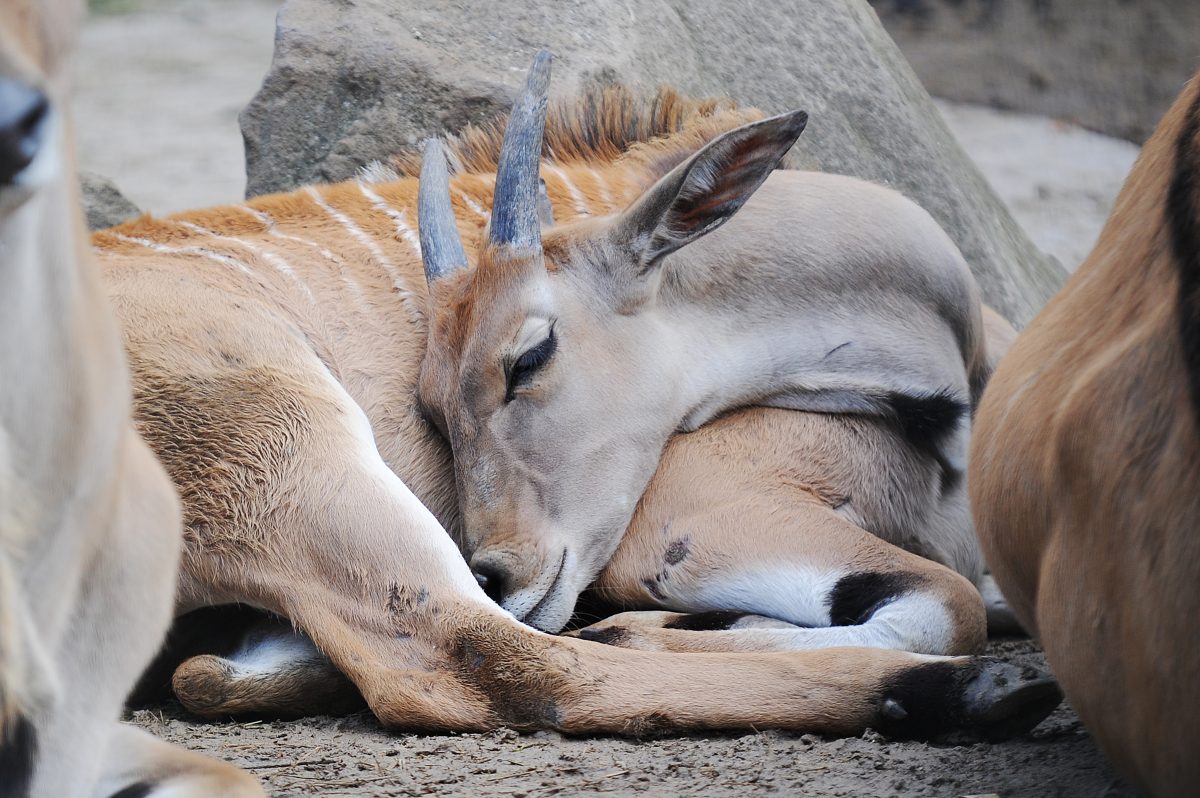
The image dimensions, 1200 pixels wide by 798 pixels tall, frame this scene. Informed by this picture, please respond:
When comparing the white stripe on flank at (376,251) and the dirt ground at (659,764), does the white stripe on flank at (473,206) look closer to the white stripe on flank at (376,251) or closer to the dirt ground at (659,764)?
the white stripe on flank at (376,251)

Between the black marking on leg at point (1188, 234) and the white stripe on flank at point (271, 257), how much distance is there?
6.12 feet

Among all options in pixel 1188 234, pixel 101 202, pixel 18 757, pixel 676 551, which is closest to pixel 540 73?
pixel 676 551

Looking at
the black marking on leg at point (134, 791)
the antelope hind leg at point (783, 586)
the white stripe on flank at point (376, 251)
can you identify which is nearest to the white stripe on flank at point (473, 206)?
the white stripe on flank at point (376, 251)

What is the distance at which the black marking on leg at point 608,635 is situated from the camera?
8.91 ft

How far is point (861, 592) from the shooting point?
2.77 m

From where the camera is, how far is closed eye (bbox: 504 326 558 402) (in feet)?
9.57

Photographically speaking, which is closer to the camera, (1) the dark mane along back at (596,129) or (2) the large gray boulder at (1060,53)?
(1) the dark mane along back at (596,129)

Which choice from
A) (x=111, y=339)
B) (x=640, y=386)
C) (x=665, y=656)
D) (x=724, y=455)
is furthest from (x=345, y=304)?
(x=111, y=339)

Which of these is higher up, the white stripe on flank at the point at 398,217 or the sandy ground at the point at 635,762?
the white stripe on flank at the point at 398,217

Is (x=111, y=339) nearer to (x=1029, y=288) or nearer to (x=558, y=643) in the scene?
(x=558, y=643)

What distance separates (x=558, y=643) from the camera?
95.7 inches

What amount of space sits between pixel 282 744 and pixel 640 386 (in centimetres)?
108

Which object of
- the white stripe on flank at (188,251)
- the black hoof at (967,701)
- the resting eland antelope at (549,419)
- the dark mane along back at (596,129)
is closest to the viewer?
the black hoof at (967,701)

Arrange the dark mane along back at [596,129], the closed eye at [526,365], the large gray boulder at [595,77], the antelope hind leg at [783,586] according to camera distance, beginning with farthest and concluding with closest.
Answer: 1. the large gray boulder at [595,77]
2. the dark mane along back at [596,129]
3. the closed eye at [526,365]
4. the antelope hind leg at [783,586]
